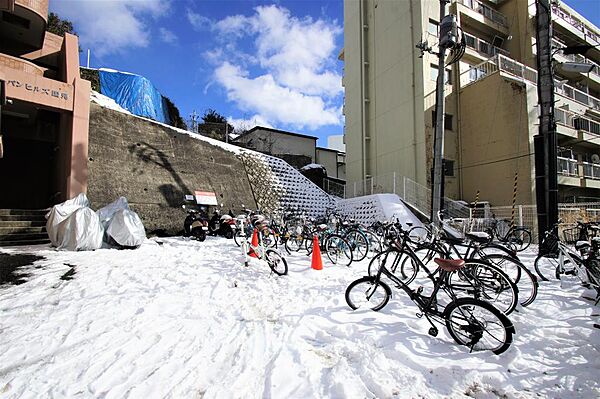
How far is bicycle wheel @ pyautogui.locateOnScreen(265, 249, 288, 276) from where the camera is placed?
19.2 ft

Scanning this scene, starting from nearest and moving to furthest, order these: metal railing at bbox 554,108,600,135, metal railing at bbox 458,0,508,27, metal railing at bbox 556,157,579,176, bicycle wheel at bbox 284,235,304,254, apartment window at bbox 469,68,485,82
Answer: bicycle wheel at bbox 284,235,304,254 → metal railing at bbox 556,157,579,176 → metal railing at bbox 554,108,600,135 → apartment window at bbox 469,68,485,82 → metal railing at bbox 458,0,508,27

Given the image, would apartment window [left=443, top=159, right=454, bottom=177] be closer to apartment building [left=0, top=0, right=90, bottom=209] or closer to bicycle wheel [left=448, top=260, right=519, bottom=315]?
bicycle wheel [left=448, top=260, right=519, bottom=315]

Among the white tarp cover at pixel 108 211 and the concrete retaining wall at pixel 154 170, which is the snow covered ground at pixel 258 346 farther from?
the concrete retaining wall at pixel 154 170

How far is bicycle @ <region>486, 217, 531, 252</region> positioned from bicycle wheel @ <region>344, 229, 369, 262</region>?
3.08 metres

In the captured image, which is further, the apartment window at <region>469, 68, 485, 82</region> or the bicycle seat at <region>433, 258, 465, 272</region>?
the apartment window at <region>469, 68, 485, 82</region>

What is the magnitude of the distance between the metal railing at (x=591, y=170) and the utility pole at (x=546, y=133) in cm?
1187

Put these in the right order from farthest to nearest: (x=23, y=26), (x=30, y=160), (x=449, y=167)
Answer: (x=449, y=167) → (x=30, y=160) → (x=23, y=26)

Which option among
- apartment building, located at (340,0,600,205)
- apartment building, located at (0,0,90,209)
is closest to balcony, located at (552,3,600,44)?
apartment building, located at (340,0,600,205)

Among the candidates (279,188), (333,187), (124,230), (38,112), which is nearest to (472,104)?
(333,187)

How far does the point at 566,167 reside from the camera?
15.0 m

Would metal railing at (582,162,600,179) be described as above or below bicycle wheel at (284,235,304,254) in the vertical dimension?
above

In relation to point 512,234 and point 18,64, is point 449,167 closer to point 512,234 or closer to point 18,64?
point 512,234

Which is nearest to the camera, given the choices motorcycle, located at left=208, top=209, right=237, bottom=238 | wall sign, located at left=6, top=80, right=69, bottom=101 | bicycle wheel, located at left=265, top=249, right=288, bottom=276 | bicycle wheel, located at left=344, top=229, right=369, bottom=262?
bicycle wheel, located at left=265, top=249, right=288, bottom=276

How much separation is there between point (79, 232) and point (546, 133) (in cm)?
1286
